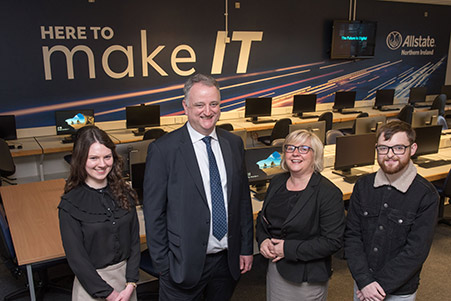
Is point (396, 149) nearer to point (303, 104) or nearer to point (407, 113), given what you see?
point (303, 104)

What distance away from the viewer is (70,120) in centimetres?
589

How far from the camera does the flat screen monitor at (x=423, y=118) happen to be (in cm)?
569

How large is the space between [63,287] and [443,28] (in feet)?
35.4

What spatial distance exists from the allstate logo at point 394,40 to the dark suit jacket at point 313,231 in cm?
839

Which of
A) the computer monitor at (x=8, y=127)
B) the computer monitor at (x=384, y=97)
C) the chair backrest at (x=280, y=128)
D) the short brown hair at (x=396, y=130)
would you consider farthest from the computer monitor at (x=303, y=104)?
the short brown hair at (x=396, y=130)

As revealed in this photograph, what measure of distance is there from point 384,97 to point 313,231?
7880 millimetres

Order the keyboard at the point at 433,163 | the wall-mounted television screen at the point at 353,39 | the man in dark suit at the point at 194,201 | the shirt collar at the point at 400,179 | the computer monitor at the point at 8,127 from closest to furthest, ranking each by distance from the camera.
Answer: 1. the man in dark suit at the point at 194,201
2. the shirt collar at the point at 400,179
3. the keyboard at the point at 433,163
4. the computer monitor at the point at 8,127
5. the wall-mounted television screen at the point at 353,39

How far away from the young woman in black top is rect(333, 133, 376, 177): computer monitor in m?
2.54

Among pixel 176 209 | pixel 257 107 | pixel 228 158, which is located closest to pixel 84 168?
pixel 176 209

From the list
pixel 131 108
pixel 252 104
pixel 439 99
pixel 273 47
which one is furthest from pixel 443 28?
pixel 131 108

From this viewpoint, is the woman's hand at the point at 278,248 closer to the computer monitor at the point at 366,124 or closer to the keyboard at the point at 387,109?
the computer monitor at the point at 366,124

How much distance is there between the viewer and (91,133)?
208cm

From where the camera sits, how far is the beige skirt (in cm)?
204

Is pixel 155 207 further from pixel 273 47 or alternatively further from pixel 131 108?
pixel 273 47
